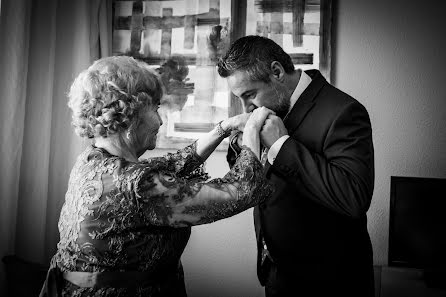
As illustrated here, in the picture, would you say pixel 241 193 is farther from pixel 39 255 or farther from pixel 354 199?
pixel 39 255

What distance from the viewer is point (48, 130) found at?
259cm

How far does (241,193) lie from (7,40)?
5.96ft

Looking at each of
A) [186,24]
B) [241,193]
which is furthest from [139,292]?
[186,24]

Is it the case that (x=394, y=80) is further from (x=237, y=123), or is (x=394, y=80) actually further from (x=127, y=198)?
(x=127, y=198)

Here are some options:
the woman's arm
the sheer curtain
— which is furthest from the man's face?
the sheer curtain

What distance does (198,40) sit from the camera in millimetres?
2781

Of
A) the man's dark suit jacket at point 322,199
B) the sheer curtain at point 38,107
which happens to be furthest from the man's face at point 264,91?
the sheer curtain at point 38,107

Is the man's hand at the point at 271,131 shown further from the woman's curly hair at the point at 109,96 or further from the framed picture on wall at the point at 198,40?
the framed picture on wall at the point at 198,40

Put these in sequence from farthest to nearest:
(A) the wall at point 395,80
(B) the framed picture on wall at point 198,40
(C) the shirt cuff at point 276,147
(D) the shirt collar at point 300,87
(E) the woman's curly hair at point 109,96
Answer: (B) the framed picture on wall at point 198,40 → (A) the wall at point 395,80 → (D) the shirt collar at point 300,87 → (C) the shirt cuff at point 276,147 → (E) the woman's curly hair at point 109,96

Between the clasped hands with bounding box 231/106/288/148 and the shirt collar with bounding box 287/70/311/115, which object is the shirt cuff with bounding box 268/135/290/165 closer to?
the clasped hands with bounding box 231/106/288/148

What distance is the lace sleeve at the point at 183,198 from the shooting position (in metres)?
1.06

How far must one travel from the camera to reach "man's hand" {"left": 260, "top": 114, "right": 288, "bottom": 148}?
4.29ft

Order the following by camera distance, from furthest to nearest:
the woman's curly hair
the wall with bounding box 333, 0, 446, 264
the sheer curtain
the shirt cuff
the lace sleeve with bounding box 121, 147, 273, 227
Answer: the wall with bounding box 333, 0, 446, 264 < the sheer curtain < the shirt cuff < the woman's curly hair < the lace sleeve with bounding box 121, 147, 273, 227

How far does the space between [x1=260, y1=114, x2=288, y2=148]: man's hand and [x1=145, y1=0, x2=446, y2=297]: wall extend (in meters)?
1.44
